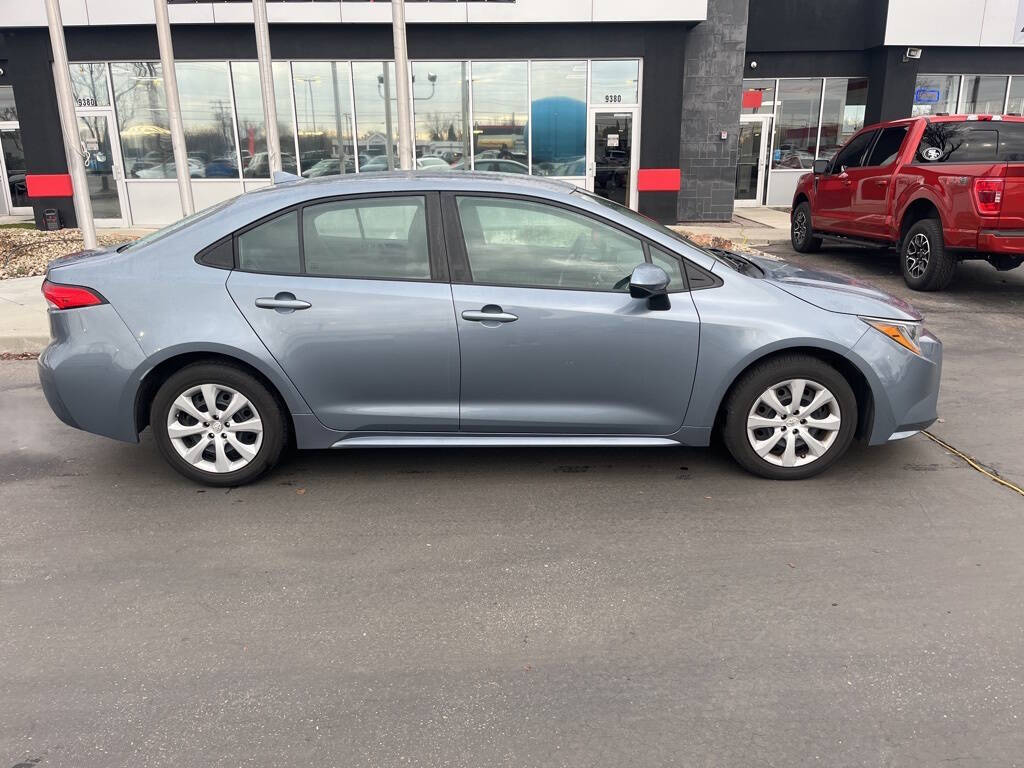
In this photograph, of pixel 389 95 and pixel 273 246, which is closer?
pixel 273 246

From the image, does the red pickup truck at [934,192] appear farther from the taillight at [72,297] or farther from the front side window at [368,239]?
the taillight at [72,297]

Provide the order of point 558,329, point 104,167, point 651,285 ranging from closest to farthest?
point 651,285, point 558,329, point 104,167

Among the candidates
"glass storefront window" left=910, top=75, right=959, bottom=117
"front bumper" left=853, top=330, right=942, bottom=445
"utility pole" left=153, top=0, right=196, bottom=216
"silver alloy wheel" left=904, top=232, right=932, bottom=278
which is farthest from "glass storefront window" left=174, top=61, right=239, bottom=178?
"glass storefront window" left=910, top=75, right=959, bottom=117

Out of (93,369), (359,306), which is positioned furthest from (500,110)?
(93,369)

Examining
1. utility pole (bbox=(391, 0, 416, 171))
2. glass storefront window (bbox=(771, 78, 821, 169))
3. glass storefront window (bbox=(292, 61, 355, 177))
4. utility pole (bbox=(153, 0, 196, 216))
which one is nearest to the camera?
utility pole (bbox=(153, 0, 196, 216))

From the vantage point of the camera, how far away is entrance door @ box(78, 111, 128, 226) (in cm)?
1603

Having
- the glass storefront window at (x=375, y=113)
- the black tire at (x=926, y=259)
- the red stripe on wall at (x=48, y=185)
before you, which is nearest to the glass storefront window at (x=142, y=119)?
the red stripe on wall at (x=48, y=185)

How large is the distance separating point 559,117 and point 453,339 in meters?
12.8

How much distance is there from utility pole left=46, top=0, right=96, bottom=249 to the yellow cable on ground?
31.8 feet

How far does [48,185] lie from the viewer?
16016mm

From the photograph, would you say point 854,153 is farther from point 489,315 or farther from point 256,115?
point 256,115

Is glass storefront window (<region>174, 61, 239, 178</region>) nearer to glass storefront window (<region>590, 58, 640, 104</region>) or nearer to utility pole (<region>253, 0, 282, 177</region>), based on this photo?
utility pole (<region>253, 0, 282, 177</region>)

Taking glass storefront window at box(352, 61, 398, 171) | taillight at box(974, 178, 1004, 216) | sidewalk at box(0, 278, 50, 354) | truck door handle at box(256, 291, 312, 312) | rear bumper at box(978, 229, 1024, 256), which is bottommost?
sidewalk at box(0, 278, 50, 354)

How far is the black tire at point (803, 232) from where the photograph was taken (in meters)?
12.8
